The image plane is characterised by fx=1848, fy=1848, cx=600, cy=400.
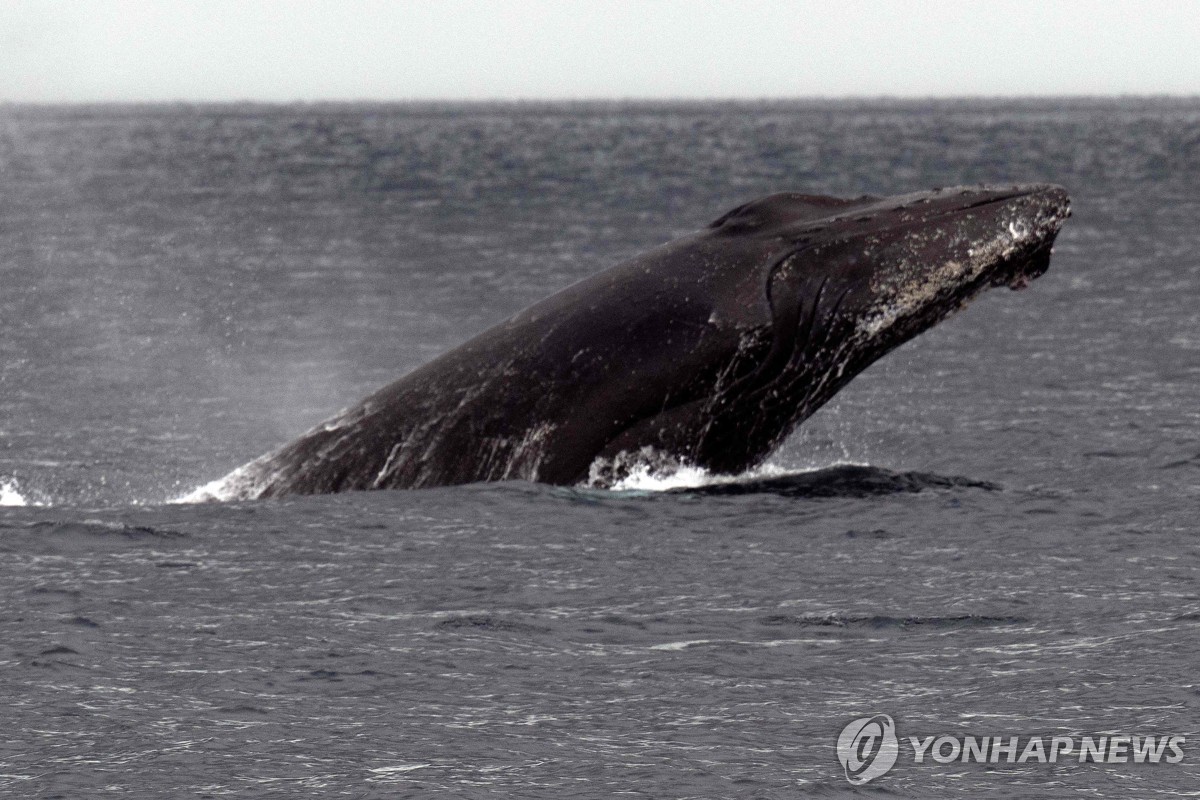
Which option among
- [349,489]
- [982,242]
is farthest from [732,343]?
[349,489]

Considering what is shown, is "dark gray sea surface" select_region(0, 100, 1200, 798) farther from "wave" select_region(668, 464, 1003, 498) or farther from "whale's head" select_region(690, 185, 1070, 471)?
"whale's head" select_region(690, 185, 1070, 471)

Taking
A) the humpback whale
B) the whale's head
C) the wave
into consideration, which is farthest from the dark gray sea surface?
the whale's head

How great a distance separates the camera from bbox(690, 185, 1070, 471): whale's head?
48.2ft

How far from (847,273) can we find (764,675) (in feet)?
15.4

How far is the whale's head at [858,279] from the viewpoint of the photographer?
578 inches

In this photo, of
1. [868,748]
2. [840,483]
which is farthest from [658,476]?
[868,748]

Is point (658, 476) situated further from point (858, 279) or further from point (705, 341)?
point (858, 279)

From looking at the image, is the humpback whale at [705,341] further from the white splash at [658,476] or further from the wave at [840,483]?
the wave at [840,483]

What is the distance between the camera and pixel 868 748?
381 inches

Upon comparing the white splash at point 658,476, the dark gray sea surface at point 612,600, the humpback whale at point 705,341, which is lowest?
the dark gray sea surface at point 612,600

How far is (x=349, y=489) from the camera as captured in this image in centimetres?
1519

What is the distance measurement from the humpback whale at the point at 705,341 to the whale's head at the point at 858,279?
1 centimetres

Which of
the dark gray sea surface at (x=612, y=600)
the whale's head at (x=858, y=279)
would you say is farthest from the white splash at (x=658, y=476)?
the whale's head at (x=858, y=279)

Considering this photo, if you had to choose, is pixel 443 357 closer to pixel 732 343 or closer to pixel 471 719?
pixel 732 343
